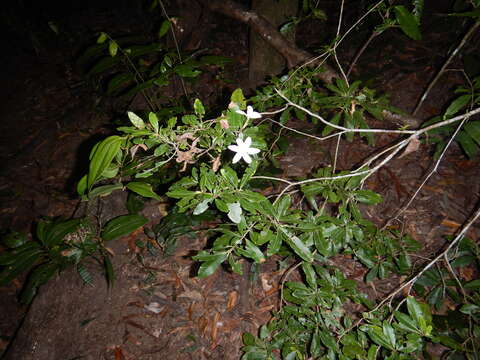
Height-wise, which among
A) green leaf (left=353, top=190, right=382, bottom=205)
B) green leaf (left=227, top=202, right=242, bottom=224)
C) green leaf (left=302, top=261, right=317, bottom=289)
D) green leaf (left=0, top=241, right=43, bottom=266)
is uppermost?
green leaf (left=227, top=202, right=242, bottom=224)

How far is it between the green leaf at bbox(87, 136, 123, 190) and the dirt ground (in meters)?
1.51

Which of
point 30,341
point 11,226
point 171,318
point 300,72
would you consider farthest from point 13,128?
point 300,72

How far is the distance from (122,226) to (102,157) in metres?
1.15

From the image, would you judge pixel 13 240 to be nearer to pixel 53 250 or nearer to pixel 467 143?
pixel 53 250

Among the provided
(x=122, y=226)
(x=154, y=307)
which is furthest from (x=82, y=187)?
(x=154, y=307)

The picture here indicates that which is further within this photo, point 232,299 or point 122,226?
point 232,299

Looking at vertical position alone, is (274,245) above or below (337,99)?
below

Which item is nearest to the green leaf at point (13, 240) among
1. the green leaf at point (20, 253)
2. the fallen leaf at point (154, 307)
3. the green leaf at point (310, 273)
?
the green leaf at point (20, 253)

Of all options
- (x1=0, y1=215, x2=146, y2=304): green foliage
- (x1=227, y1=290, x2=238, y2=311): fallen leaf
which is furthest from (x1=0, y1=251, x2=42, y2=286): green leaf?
(x1=227, y1=290, x2=238, y2=311): fallen leaf

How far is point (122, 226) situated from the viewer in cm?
194

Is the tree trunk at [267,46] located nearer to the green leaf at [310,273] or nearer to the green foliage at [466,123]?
the green foliage at [466,123]

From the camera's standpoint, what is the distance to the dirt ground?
77.6 inches

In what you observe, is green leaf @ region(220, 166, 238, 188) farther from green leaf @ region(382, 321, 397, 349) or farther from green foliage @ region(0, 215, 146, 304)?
green foliage @ region(0, 215, 146, 304)

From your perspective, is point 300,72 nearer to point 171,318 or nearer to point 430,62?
point 171,318
